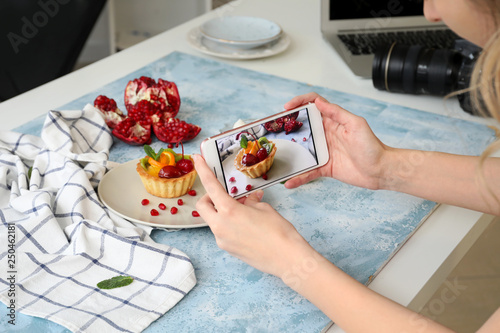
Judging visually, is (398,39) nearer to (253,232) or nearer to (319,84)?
(319,84)

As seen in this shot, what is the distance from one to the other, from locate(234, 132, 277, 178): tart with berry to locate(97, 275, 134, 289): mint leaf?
22 cm

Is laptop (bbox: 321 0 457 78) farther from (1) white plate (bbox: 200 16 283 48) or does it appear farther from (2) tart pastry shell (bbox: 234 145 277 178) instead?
(2) tart pastry shell (bbox: 234 145 277 178)

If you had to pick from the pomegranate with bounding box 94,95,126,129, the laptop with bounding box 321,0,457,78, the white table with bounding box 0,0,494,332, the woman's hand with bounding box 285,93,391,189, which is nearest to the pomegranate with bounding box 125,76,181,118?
the pomegranate with bounding box 94,95,126,129

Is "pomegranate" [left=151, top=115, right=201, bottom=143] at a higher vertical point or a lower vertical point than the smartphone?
lower

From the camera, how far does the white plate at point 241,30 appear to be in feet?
5.19

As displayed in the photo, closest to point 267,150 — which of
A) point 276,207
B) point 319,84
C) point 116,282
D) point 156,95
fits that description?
point 276,207

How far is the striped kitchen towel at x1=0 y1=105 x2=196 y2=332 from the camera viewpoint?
→ 29.2 inches

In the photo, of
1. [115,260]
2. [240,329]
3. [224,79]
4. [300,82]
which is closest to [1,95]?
[224,79]

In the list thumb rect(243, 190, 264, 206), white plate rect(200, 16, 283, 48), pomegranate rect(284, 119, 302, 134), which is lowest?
white plate rect(200, 16, 283, 48)

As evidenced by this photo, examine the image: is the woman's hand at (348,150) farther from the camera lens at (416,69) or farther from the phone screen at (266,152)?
the camera lens at (416,69)

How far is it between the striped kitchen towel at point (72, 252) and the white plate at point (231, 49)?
23.8 inches

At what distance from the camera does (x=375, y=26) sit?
1.69 m

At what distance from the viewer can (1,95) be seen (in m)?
1.69

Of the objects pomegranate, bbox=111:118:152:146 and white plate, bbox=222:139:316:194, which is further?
pomegranate, bbox=111:118:152:146
